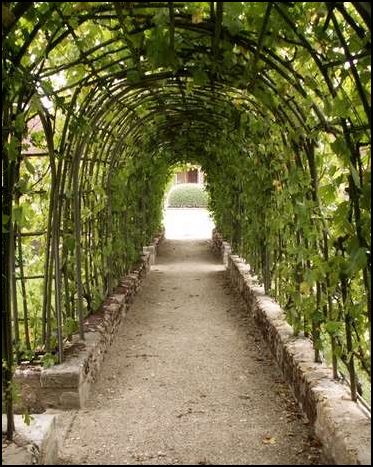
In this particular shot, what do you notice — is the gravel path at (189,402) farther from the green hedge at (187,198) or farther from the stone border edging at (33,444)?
the green hedge at (187,198)

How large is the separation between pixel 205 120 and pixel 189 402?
4934 millimetres

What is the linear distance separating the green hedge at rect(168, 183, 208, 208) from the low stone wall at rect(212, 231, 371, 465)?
2845 centimetres

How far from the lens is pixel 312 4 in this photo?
2.62 m

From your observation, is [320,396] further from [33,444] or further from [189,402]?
[33,444]

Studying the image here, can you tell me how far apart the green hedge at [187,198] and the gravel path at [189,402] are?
27.2 metres

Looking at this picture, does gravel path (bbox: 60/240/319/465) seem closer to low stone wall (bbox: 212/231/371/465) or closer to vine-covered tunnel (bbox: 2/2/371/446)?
low stone wall (bbox: 212/231/371/465)

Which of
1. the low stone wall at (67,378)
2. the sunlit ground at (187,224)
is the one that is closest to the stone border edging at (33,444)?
the low stone wall at (67,378)

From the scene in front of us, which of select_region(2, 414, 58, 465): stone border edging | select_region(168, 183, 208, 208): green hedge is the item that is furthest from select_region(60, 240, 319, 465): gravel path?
select_region(168, 183, 208, 208): green hedge

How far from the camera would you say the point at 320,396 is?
134 inches

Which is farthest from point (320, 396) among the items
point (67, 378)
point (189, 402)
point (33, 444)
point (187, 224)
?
point (187, 224)

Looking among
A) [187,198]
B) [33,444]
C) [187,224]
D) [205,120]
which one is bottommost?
[187,224]

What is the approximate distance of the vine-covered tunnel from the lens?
2709 mm

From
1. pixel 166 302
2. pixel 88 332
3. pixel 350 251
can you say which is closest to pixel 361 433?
pixel 350 251

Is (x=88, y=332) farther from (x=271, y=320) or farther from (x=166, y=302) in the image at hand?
(x=166, y=302)
